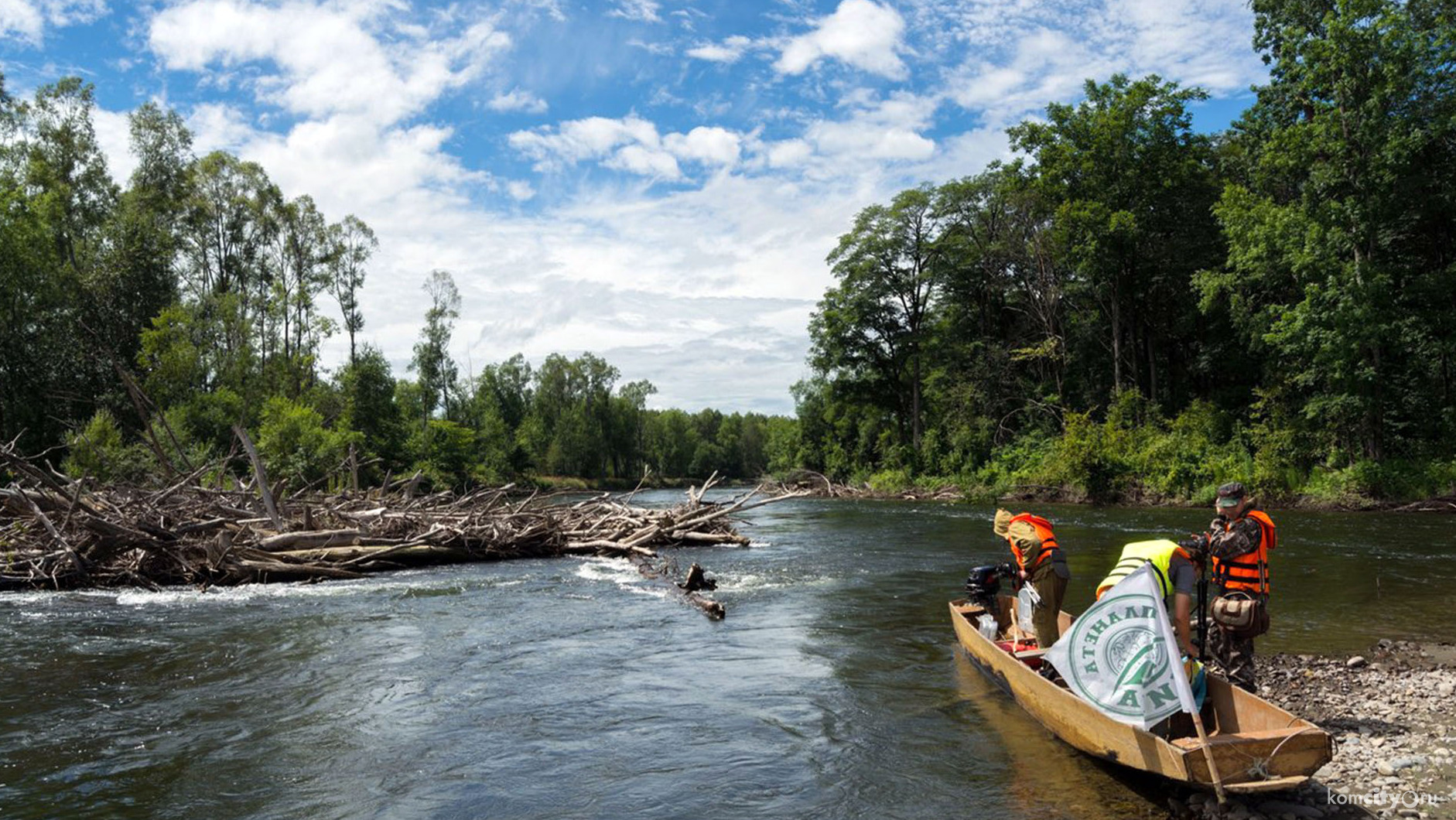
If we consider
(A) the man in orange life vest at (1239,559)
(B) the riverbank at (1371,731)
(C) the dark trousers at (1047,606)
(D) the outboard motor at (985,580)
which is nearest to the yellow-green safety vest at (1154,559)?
(A) the man in orange life vest at (1239,559)

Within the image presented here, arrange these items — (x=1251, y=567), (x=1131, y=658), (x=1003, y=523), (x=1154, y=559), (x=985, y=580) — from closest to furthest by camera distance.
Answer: (x=1131, y=658), (x=1154, y=559), (x=1251, y=567), (x=1003, y=523), (x=985, y=580)

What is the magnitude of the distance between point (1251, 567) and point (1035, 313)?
38.0 meters

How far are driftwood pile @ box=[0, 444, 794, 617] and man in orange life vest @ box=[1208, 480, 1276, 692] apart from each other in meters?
7.16

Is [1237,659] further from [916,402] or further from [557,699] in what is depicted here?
[916,402]

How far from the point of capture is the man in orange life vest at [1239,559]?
6777 millimetres

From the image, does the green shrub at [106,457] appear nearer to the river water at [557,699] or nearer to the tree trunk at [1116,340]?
the river water at [557,699]

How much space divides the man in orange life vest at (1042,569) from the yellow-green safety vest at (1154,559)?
6.01ft

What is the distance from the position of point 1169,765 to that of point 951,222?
1764 inches

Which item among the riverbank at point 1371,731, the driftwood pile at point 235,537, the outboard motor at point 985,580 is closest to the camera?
the riverbank at point 1371,731

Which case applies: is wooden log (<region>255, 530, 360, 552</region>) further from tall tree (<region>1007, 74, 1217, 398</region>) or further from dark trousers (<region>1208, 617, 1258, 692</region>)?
tall tree (<region>1007, 74, 1217, 398</region>)

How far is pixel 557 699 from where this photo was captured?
8.77 m

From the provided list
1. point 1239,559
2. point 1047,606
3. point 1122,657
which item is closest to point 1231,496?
point 1239,559

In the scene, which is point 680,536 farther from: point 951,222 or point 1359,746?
point 951,222

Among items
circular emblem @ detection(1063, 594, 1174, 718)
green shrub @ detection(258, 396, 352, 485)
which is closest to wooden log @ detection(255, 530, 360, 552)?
circular emblem @ detection(1063, 594, 1174, 718)
